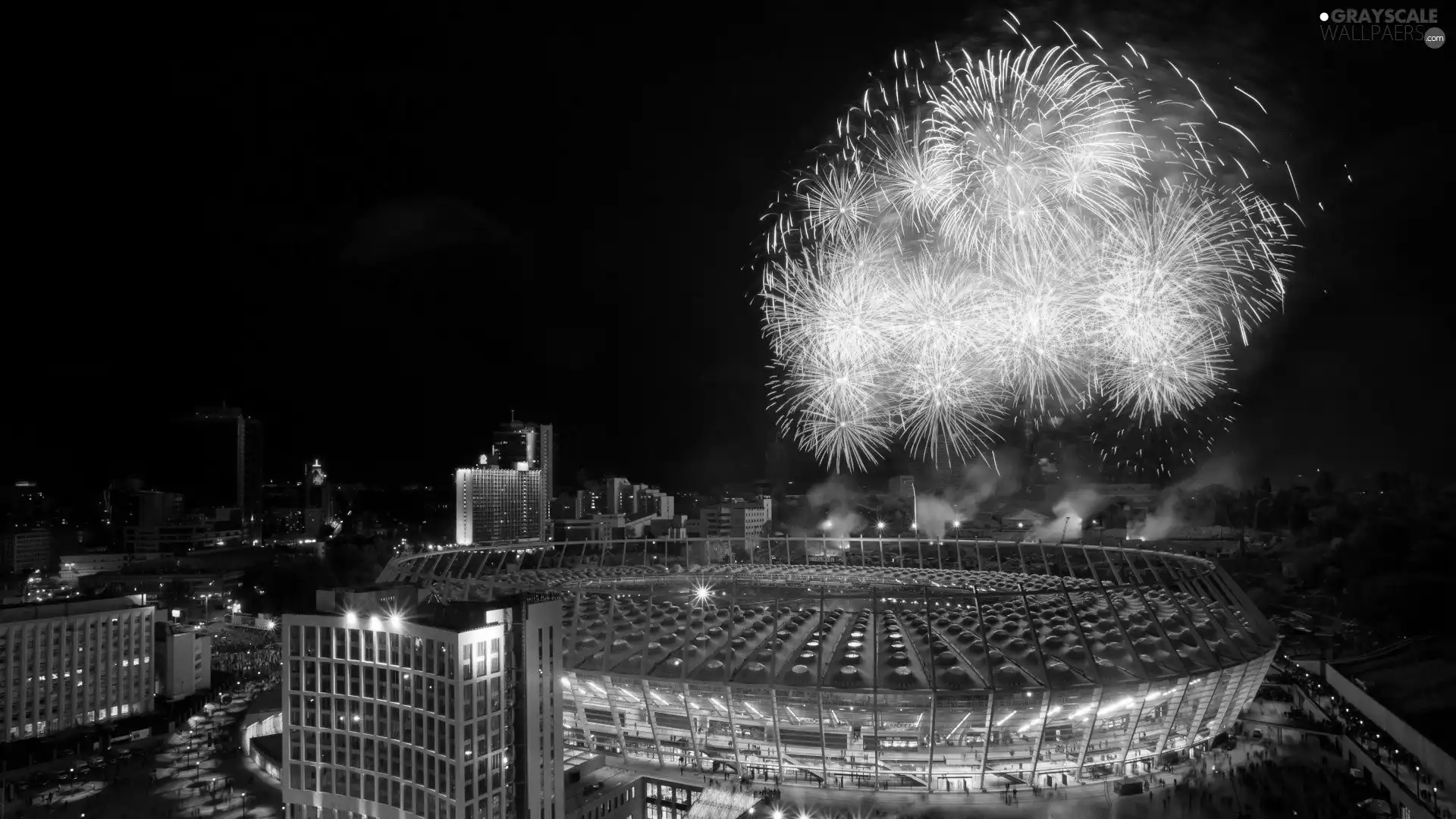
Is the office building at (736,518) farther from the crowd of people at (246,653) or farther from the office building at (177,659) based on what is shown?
the office building at (177,659)

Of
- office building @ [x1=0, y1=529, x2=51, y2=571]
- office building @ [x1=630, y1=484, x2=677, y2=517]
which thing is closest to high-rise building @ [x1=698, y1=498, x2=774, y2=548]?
office building @ [x1=630, y1=484, x2=677, y2=517]

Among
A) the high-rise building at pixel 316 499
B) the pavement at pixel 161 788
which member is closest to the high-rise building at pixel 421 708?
the pavement at pixel 161 788

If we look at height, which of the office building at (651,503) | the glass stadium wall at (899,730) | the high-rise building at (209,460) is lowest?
the glass stadium wall at (899,730)

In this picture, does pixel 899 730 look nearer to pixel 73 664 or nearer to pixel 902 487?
pixel 73 664

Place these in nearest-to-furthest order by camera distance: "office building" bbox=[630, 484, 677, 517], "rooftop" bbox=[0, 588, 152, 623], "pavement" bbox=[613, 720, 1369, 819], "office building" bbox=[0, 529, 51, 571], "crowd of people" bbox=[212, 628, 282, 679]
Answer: "pavement" bbox=[613, 720, 1369, 819], "rooftop" bbox=[0, 588, 152, 623], "crowd of people" bbox=[212, 628, 282, 679], "office building" bbox=[0, 529, 51, 571], "office building" bbox=[630, 484, 677, 517]

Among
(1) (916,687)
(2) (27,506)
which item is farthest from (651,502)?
(1) (916,687)

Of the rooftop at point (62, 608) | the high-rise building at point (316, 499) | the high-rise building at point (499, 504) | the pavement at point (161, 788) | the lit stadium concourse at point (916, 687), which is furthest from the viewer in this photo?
the high-rise building at point (316, 499)

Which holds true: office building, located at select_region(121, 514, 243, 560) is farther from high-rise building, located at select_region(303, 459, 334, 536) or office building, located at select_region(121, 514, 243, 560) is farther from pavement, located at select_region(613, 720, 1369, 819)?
pavement, located at select_region(613, 720, 1369, 819)
